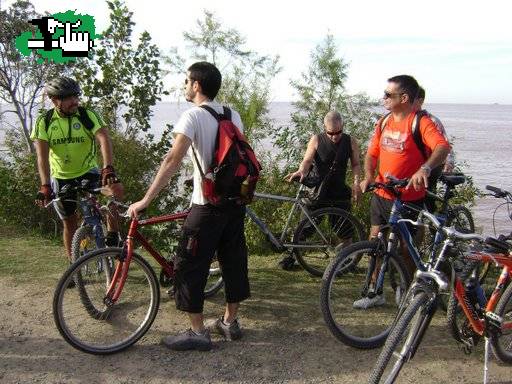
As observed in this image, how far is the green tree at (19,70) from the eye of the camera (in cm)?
1026

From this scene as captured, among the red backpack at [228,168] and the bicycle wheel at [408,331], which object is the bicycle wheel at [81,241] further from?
the bicycle wheel at [408,331]

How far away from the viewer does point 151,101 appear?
6922 mm

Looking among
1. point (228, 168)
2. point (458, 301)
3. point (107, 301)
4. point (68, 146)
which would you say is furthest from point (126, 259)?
point (458, 301)

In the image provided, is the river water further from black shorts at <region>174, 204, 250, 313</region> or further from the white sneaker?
black shorts at <region>174, 204, 250, 313</region>

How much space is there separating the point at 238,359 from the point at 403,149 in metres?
2.06

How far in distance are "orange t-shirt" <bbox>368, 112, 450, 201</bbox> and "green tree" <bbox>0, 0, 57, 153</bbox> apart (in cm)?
781

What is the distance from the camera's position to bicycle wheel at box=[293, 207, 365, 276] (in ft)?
17.3

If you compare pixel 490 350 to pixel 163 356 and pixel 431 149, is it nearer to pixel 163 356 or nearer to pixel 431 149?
pixel 431 149

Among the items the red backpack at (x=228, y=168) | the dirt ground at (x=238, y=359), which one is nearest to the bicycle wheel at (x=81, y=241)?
the dirt ground at (x=238, y=359)

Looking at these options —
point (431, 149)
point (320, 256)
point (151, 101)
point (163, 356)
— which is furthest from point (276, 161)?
point (163, 356)

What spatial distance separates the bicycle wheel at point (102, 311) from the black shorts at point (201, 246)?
0.97ft

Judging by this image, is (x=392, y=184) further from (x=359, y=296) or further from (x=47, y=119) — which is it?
(x=47, y=119)

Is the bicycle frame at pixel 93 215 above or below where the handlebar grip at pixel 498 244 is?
below

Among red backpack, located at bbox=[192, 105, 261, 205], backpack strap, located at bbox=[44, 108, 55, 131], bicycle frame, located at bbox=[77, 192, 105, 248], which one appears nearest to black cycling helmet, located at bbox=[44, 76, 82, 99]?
backpack strap, located at bbox=[44, 108, 55, 131]
